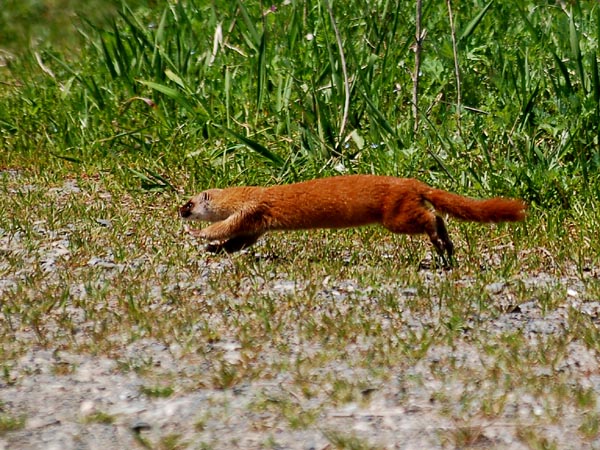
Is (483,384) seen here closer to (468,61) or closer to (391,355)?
(391,355)

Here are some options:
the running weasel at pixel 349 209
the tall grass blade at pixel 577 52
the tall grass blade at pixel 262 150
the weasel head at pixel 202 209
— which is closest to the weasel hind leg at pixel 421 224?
the running weasel at pixel 349 209

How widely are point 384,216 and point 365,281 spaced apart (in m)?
0.43

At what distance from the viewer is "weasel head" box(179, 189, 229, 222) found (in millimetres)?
6539

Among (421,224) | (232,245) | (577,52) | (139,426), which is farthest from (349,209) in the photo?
(139,426)

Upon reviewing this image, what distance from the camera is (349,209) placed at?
19.8ft

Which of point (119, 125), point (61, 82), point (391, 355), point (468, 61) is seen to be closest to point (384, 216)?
point (391, 355)

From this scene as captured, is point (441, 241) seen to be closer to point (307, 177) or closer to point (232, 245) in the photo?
point (232, 245)

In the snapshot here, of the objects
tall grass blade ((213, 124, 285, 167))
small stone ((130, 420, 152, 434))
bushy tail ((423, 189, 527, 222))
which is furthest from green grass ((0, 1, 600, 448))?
bushy tail ((423, 189, 527, 222))

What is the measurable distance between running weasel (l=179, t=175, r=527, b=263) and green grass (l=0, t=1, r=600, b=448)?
6.7 inches

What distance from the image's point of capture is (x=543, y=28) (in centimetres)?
874

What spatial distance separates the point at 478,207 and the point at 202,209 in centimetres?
150

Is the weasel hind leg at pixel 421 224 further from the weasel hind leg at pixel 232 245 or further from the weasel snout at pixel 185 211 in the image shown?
the weasel snout at pixel 185 211

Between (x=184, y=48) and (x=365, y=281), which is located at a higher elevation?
(x=184, y=48)

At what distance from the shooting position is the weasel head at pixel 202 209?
21.5 ft
